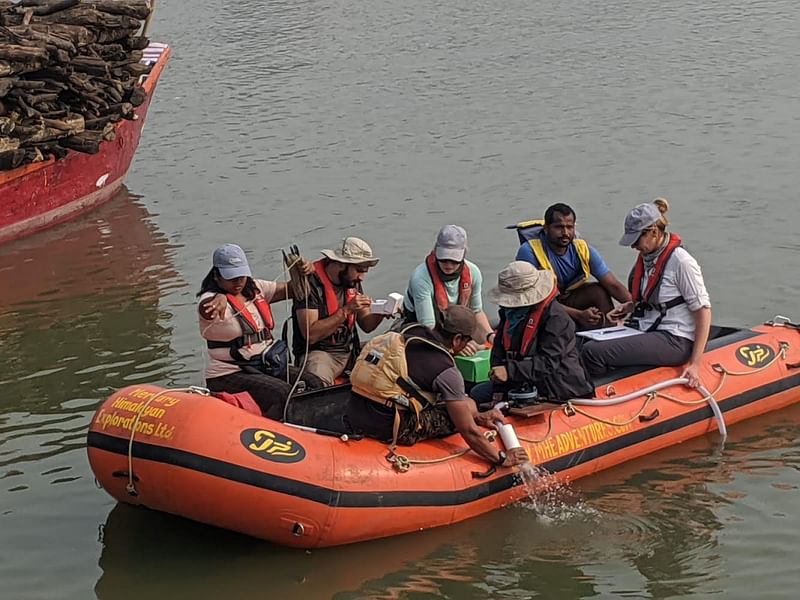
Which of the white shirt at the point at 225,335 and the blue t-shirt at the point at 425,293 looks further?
the blue t-shirt at the point at 425,293

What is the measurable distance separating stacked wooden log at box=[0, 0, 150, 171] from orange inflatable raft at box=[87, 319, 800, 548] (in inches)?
278

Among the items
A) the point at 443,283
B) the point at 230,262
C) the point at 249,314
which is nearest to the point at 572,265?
the point at 443,283

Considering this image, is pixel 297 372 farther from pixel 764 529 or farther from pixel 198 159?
pixel 198 159

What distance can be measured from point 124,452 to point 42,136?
7.98m

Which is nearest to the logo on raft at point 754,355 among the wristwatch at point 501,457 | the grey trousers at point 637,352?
the grey trousers at point 637,352

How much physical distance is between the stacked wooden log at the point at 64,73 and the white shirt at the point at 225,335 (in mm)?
6302

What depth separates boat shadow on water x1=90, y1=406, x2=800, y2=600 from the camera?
749cm

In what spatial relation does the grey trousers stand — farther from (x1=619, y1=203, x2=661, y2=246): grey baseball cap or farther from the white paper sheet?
(x1=619, y1=203, x2=661, y2=246): grey baseball cap

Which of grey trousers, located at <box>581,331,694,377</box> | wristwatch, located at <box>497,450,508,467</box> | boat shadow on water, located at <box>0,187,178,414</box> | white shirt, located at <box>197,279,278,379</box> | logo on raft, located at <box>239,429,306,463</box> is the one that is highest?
white shirt, located at <box>197,279,278,379</box>

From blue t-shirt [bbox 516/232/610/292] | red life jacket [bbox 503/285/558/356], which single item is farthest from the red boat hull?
red life jacket [bbox 503/285/558/356]

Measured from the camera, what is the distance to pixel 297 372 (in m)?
8.79

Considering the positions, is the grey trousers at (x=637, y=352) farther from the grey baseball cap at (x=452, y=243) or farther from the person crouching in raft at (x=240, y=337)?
the person crouching in raft at (x=240, y=337)

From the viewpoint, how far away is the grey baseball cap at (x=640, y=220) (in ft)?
29.2

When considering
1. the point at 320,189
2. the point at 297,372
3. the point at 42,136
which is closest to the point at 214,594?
the point at 297,372
